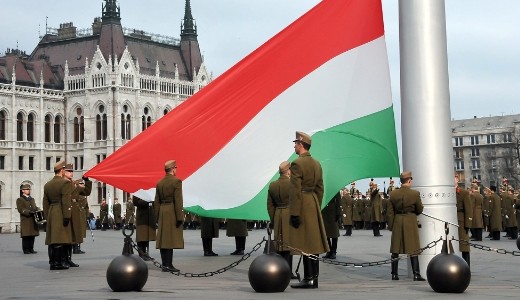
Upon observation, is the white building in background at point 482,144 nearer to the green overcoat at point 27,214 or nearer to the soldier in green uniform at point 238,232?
the green overcoat at point 27,214

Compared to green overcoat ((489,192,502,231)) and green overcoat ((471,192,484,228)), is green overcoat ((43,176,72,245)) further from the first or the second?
green overcoat ((489,192,502,231))

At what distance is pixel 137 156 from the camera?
15258 mm

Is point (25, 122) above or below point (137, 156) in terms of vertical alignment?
above

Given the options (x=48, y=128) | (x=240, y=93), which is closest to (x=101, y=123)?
(x=48, y=128)

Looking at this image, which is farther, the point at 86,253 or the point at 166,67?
the point at 166,67

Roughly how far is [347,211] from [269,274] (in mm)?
23119

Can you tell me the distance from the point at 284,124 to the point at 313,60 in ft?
3.68

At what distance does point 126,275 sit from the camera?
11.2 meters

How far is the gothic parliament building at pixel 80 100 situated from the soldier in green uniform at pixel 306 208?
212 feet

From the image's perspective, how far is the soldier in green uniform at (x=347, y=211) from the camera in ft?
102

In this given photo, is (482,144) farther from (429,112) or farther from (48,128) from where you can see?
(429,112)

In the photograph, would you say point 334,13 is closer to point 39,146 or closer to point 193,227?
point 193,227

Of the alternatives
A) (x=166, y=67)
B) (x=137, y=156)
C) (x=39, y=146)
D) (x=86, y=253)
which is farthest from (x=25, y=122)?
(x=137, y=156)

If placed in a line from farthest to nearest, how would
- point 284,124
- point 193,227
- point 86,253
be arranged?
point 193,227 → point 86,253 → point 284,124
